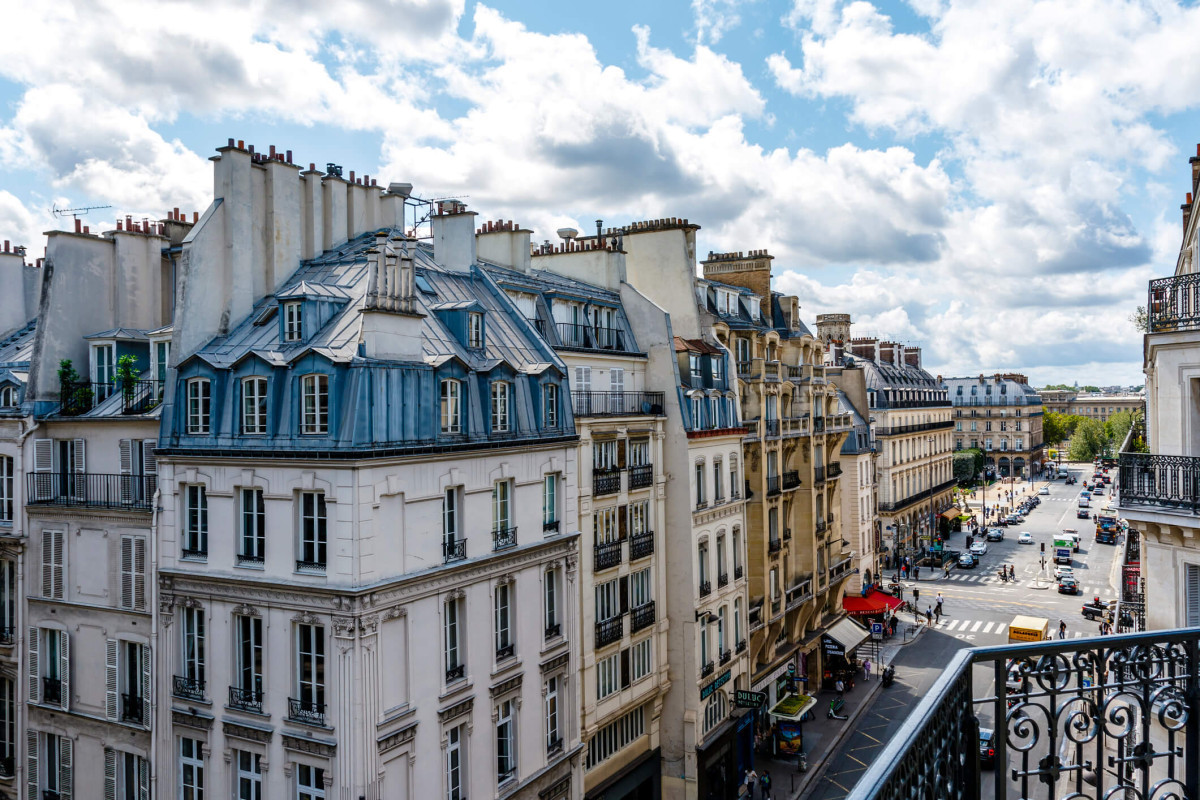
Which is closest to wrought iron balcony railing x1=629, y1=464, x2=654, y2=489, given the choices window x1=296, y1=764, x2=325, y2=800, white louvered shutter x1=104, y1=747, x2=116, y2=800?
window x1=296, y1=764, x2=325, y2=800

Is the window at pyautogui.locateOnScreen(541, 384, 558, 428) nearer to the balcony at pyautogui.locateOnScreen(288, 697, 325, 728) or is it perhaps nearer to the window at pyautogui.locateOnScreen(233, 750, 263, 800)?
the balcony at pyautogui.locateOnScreen(288, 697, 325, 728)

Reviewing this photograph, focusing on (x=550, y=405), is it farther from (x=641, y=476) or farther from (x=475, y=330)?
(x=641, y=476)

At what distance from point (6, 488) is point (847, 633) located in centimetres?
4516

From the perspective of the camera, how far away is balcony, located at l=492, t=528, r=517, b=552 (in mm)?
26453

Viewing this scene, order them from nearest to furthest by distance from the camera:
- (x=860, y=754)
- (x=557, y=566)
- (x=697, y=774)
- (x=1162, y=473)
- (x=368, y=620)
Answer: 1. (x=1162, y=473)
2. (x=368, y=620)
3. (x=557, y=566)
4. (x=697, y=774)
5. (x=860, y=754)

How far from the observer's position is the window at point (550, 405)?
1138 inches

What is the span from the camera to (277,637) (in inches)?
904

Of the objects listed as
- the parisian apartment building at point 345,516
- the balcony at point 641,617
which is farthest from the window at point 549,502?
the balcony at point 641,617

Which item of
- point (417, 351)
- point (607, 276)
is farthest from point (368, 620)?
point (607, 276)

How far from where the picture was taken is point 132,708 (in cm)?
2606

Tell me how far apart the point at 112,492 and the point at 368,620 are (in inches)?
423

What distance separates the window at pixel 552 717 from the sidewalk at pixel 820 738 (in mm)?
15169

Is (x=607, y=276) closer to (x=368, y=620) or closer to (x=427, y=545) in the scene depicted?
(x=427, y=545)

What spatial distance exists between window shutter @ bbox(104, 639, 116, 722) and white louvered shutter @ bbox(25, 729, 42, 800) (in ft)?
11.9
